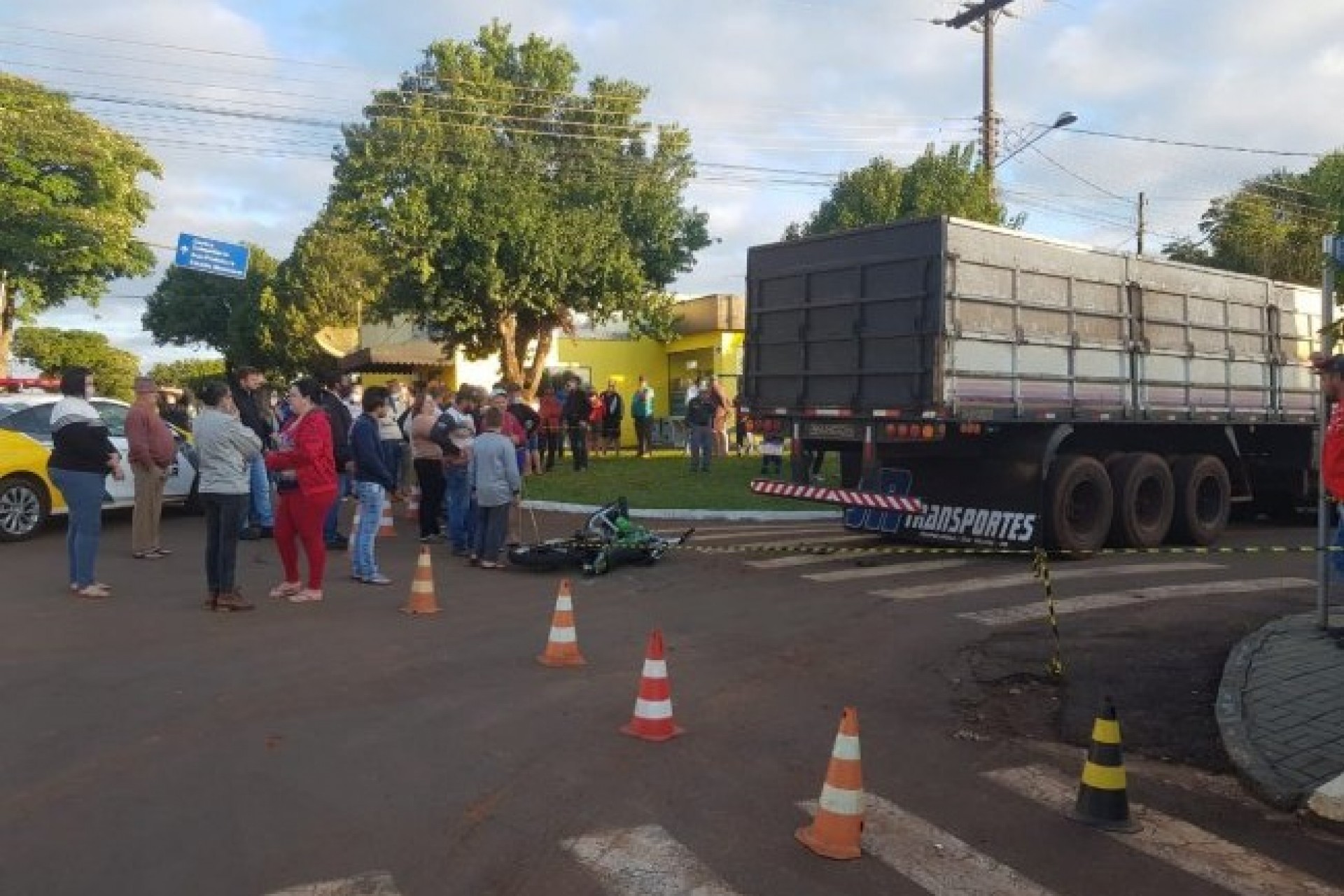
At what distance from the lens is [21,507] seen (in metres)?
12.1

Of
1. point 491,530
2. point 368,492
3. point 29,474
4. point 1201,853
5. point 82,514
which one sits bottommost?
point 1201,853

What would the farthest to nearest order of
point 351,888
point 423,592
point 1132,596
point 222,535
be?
point 1132,596, point 423,592, point 222,535, point 351,888

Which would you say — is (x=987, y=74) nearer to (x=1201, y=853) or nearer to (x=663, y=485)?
(x=663, y=485)

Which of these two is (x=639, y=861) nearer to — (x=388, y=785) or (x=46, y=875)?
(x=388, y=785)

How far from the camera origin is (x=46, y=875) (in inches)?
153


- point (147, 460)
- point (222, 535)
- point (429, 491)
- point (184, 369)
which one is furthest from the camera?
point (184, 369)

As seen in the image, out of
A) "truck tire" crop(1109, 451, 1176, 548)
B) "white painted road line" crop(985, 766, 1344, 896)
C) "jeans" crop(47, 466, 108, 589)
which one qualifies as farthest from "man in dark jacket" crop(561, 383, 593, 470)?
"white painted road line" crop(985, 766, 1344, 896)

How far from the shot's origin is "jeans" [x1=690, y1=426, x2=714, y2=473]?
2074cm

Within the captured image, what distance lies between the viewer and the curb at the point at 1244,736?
16.1 feet

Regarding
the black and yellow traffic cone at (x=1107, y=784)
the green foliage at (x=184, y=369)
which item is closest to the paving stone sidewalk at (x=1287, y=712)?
the black and yellow traffic cone at (x=1107, y=784)

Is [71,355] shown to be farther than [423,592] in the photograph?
Yes

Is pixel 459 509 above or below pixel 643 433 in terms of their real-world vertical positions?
below

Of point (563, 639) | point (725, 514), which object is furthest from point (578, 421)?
point (563, 639)

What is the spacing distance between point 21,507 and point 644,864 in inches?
414
